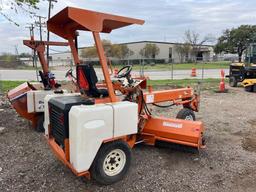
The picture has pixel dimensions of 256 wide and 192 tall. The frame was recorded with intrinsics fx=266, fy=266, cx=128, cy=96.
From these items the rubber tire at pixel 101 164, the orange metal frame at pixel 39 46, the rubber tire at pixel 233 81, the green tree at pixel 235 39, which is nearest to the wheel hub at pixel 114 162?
the rubber tire at pixel 101 164

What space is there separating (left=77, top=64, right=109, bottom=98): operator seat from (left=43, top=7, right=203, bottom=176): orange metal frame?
0.19 metres

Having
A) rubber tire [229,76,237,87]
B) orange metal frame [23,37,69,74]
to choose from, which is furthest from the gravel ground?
rubber tire [229,76,237,87]

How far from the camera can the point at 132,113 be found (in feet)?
12.2

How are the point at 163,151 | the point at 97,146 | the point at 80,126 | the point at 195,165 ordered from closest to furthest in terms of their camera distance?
1. the point at 80,126
2. the point at 97,146
3. the point at 195,165
4. the point at 163,151

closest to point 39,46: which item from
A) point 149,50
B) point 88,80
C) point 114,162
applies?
point 88,80

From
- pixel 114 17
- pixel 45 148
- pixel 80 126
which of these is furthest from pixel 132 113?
pixel 45 148

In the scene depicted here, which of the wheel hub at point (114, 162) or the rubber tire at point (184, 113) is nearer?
the wheel hub at point (114, 162)

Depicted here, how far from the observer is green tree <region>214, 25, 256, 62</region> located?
53156 millimetres

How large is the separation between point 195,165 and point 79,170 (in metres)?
2.05

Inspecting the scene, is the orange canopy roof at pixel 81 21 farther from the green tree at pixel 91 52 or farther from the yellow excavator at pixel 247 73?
the yellow excavator at pixel 247 73

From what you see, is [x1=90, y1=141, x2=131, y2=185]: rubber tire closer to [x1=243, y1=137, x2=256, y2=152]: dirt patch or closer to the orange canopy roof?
the orange canopy roof

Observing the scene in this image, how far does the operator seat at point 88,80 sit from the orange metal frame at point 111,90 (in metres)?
0.19

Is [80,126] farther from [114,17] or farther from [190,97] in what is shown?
[190,97]

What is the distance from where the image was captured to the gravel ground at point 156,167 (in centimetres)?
376
